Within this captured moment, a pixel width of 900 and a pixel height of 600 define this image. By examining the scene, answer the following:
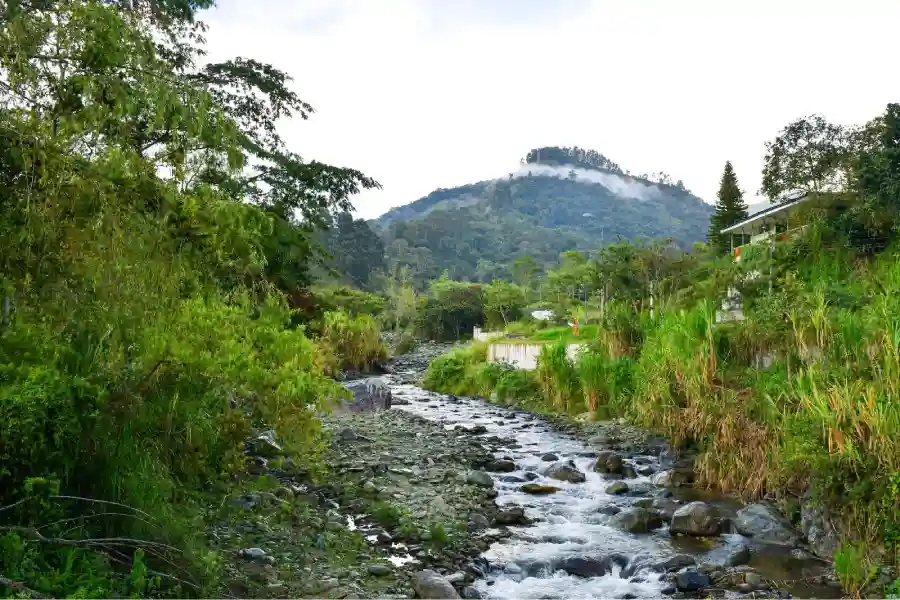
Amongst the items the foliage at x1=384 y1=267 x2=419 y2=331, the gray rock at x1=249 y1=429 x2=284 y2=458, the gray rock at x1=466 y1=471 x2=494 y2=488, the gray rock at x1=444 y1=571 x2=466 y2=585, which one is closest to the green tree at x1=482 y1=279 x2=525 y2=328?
the foliage at x1=384 y1=267 x2=419 y2=331

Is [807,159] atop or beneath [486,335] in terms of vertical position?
atop

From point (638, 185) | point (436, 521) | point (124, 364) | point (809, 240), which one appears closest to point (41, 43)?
point (124, 364)

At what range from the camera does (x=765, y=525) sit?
672cm

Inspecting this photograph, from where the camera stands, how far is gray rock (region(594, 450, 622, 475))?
9.69m

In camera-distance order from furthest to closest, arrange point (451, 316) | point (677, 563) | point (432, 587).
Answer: point (451, 316)
point (677, 563)
point (432, 587)

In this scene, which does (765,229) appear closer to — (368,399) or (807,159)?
(807,159)

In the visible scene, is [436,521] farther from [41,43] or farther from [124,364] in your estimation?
[41,43]

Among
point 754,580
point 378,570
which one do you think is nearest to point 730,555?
point 754,580

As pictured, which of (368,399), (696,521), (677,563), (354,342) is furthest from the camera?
(354,342)

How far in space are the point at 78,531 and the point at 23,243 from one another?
5.69 ft

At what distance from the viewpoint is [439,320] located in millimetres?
42625

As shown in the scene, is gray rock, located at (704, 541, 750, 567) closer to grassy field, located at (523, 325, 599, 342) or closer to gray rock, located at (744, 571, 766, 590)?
gray rock, located at (744, 571, 766, 590)

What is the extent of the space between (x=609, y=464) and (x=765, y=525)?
3185mm

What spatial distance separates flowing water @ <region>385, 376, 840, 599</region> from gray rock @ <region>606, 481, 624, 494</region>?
0.34 ft
